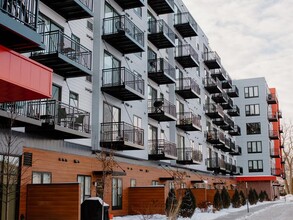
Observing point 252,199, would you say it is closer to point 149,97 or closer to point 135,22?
point 149,97

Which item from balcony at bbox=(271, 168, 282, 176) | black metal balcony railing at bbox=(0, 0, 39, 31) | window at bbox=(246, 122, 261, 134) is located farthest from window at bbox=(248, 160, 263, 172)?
black metal balcony railing at bbox=(0, 0, 39, 31)

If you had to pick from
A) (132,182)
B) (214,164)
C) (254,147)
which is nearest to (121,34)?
(132,182)

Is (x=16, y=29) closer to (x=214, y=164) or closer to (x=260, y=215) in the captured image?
(x=260, y=215)

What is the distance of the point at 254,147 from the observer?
73625 mm

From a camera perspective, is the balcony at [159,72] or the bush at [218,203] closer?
the balcony at [159,72]

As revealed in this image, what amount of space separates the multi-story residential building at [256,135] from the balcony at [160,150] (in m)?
40.8

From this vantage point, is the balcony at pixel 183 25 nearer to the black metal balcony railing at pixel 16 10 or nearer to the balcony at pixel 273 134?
the black metal balcony railing at pixel 16 10

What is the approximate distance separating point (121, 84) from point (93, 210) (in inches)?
362

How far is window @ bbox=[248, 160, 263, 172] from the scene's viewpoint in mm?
71988

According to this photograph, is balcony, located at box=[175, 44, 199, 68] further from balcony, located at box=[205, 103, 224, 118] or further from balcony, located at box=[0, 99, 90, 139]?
balcony, located at box=[0, 99, 90, 139]

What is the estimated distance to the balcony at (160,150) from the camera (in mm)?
31828

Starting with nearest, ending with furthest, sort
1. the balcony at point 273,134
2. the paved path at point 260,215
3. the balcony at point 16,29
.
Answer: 1. the balcony at point 16,29
2. the paved path at point 260,215
3. the balcony at point 273,134

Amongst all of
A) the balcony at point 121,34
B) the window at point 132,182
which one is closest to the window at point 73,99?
the balcony at point 121,34

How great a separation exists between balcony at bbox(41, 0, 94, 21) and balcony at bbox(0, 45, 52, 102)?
9.67 meters
